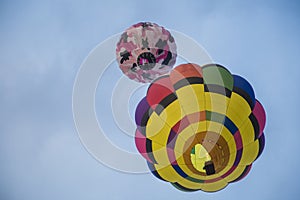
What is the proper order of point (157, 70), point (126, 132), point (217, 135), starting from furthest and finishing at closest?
point (126, 132), point (157, 70), point (217, 135)

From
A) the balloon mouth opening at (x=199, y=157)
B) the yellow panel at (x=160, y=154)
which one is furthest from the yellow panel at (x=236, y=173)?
the yellow panel at (x=160, y=154)

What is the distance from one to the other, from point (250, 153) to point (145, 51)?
310cm

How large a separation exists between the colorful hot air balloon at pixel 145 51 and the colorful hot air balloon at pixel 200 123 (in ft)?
0.97

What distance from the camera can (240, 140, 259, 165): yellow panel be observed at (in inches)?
238

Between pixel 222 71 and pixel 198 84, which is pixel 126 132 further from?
pixel 222 71

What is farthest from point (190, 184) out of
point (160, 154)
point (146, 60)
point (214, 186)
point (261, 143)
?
point (146, 60)

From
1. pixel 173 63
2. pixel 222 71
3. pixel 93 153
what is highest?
pixel 173 63

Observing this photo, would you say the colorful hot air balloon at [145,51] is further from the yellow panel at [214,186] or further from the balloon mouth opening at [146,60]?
the yellow panel at [214,186]

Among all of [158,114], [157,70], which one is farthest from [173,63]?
[158,114]

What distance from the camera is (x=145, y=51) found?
590 cm

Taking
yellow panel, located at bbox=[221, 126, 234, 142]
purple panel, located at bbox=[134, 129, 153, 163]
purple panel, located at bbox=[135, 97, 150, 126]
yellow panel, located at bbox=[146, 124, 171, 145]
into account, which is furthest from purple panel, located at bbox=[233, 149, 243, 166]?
purple panel, located at bbox=[135, 97, 150, 126]

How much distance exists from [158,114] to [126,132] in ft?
3.70

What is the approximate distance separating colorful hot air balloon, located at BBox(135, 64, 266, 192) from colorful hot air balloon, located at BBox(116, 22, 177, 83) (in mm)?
296

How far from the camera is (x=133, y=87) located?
Answer: 6.76m
